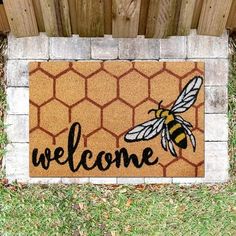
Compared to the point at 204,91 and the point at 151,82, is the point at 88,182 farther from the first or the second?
the point at 204,91

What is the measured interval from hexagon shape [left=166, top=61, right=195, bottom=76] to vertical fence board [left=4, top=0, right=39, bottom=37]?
95cm

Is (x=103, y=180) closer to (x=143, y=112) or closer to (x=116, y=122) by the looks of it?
(x=116, y=122)

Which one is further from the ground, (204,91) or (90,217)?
(204,91)

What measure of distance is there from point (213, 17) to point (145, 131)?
0.88 meters

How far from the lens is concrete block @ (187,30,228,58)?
3.22m

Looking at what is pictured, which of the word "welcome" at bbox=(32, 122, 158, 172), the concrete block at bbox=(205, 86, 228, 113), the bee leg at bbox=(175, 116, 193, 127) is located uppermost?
the concrete block at bbox=(205, 86, 228, 113)

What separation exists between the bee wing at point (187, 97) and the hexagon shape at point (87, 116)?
53 centimetres

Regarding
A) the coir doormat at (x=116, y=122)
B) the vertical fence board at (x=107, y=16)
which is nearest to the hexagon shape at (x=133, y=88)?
the coir doormat at (x=116, y=122)

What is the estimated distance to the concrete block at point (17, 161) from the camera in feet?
10.5

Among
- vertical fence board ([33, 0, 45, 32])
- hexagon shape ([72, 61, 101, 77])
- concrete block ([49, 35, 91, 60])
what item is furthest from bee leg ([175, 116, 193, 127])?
vertical fence board ([33, 0, 45, 32])

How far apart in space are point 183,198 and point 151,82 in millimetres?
836

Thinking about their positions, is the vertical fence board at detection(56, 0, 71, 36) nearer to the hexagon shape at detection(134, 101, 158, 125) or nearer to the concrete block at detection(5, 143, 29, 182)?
the hexagon shape at detection(134, 101, 158, 125)

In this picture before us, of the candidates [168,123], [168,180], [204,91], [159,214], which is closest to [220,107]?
[204,91]

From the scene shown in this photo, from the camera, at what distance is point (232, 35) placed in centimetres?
327
